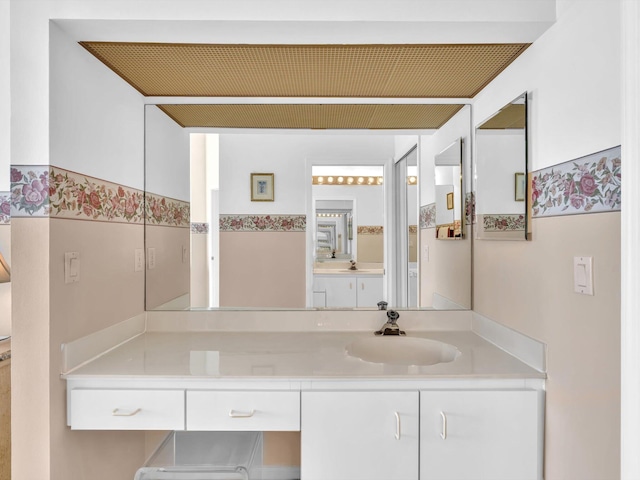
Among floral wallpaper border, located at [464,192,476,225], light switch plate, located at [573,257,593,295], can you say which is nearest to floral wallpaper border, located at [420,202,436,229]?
floral wallpaper border, located at [464,192,476,225]

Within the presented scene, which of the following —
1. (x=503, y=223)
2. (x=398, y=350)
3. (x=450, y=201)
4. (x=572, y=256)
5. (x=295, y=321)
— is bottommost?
(x=398, y=350)

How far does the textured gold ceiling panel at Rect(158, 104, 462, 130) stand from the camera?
1938 mm

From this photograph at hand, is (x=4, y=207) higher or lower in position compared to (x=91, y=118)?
lower

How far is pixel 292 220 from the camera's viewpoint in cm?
204

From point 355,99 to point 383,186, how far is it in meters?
0.44

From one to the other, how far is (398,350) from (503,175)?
2.87 ft

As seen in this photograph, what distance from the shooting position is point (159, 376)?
4.45 feet

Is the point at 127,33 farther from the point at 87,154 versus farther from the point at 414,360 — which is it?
the point at 414,360

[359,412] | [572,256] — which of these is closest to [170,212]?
[359,412]

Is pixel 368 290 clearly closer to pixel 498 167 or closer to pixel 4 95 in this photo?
pixel 498 167

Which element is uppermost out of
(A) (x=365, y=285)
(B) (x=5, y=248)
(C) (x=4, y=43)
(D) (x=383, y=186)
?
(C) (x=4, y=43)

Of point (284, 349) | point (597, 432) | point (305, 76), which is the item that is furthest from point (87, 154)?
point (597, 432)

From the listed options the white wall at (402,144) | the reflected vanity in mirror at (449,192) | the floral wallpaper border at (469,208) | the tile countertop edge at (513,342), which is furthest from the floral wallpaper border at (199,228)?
the tile countertop edge at (513,342)

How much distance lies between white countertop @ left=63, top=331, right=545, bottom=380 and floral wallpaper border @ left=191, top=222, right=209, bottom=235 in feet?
1.63
